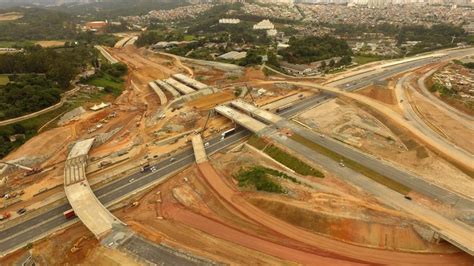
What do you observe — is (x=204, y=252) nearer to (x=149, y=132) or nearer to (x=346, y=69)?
(x=149, y=132)

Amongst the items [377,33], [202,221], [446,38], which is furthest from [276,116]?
[377,33]

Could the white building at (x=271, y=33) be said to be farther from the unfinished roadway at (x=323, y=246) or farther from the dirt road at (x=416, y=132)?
the unfinished roadway at (x=323, y=246)

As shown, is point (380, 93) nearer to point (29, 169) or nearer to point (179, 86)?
point (179, 86)

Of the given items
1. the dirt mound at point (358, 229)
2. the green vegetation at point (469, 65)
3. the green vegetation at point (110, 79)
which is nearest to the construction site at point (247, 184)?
the dirt mound at point (358, 229)

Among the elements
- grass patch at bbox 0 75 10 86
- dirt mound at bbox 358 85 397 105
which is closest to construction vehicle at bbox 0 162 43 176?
grass patch at bbox 0 75 10 86

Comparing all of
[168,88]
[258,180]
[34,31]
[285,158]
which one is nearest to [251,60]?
[168,88]

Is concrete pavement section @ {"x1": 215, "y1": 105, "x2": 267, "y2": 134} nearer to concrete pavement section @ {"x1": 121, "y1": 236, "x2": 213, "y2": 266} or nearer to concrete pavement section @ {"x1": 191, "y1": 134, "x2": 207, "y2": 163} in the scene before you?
concrete pavement section @ {"x1": 191, "y1": 134, "x2": 207, "y2": 163}
